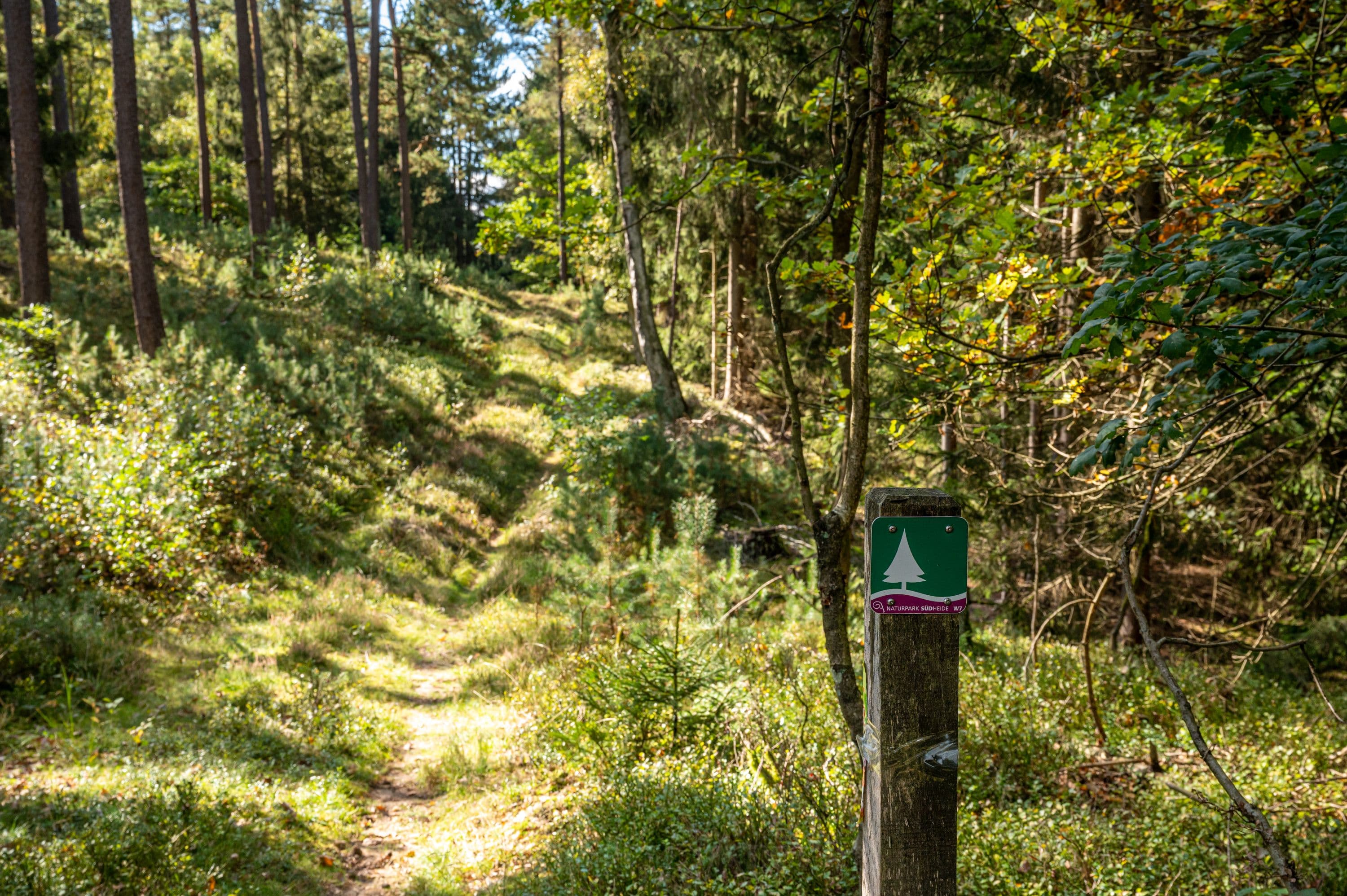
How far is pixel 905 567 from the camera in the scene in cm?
185

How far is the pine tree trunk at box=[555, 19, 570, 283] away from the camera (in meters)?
21.9

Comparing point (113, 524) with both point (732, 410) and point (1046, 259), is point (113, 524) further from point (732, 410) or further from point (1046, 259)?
point (732, 410)

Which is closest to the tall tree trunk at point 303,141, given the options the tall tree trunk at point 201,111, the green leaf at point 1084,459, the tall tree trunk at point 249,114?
the tall tree trunk at point 201,111

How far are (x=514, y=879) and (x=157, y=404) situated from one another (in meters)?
8.10

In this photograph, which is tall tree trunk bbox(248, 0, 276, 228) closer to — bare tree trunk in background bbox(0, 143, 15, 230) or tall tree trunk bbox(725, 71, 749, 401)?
bare tree trunk in background bbox(0, 143, 15, 230)

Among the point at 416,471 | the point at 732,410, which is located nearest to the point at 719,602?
the point at 416,471

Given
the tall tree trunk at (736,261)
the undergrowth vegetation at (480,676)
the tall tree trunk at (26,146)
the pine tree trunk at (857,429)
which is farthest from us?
the tall tree trunk at (736,261)

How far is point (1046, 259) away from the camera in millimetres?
3926

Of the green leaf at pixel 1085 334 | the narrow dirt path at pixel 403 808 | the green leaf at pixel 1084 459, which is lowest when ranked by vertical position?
the narrow dirt path at pixel 403 808

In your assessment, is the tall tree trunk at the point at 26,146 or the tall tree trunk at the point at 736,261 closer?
the tall tree trunk at the point at 26,146

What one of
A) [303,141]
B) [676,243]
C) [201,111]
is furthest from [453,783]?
[303,141]

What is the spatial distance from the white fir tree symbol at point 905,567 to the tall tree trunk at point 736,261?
40.0 feet

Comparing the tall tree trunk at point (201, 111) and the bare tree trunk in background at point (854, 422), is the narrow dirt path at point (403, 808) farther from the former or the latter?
the tall tree trunk at point (201, 111)

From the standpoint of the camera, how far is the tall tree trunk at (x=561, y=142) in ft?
71.9
